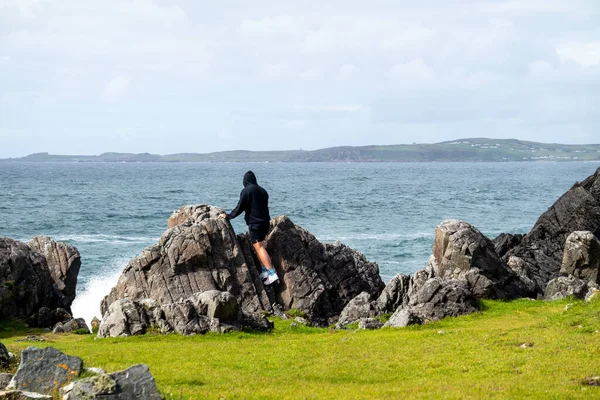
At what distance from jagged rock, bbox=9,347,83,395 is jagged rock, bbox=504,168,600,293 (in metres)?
38.7

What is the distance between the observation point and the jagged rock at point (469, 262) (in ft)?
123

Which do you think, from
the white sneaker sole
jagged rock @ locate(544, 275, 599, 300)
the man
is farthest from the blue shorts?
jagged rock @ locate(544, 275, 599, 300)

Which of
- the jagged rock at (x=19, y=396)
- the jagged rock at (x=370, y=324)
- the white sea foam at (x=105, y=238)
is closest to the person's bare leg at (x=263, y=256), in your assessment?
the jagged rock at (x=370, y=324)

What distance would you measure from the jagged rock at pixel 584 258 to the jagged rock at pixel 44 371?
1180 inches

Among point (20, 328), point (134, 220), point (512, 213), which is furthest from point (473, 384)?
point (512, 213)

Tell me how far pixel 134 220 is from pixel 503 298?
236 feet

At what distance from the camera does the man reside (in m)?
36.3

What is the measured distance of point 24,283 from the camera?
119 ft

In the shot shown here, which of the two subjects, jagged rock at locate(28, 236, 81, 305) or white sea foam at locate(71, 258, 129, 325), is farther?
white sea foam at locate(71, 258, 129, 325)

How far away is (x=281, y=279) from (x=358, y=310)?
15.7 feet

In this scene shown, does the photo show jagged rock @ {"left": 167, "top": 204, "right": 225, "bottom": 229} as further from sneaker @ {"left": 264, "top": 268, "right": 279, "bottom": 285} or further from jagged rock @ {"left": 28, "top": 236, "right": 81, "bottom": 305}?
jagged rock @ {"left": 28, "top": 236, "right": 81, "bottom": 305}

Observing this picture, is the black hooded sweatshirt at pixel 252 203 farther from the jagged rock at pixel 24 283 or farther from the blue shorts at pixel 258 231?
the jagged rock at pixel 24 283

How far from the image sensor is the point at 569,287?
123 feet

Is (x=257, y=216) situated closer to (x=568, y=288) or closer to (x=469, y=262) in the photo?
(x=469, y=262)
